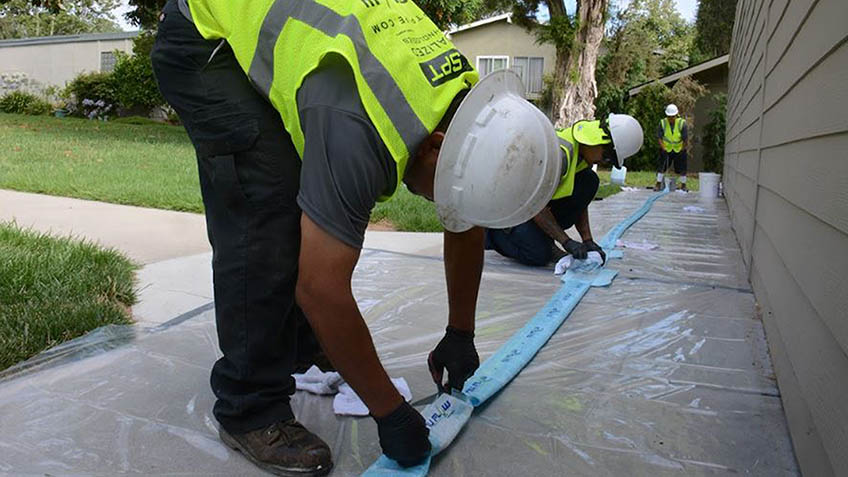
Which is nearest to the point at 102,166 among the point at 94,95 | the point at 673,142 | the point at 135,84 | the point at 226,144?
the point at 226,144

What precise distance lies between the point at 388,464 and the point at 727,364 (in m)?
1.45

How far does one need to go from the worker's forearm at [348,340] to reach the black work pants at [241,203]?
0.32 m

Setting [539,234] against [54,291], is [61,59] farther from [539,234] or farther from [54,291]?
[539,234]

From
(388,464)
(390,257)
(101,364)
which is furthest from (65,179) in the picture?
(388,464)

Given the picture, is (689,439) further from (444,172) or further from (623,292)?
(623,292)

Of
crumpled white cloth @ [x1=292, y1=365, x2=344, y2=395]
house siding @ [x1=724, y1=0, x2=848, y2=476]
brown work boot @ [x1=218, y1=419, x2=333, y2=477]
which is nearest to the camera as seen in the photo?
house siding @ [x1=724, y1=0, x2=848, y2=476]

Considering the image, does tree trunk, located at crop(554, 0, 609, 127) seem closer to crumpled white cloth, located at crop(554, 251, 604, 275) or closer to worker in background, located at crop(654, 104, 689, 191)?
worker in background, located at crop(654, 104, 689, 191)

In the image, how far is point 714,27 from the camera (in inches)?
1093

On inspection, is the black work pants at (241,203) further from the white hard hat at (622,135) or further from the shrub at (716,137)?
the shrub at (716,137)

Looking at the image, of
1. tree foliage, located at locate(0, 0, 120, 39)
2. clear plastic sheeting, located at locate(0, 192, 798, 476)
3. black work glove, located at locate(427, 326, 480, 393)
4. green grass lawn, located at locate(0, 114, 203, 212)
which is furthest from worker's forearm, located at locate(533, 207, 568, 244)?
tree foliage, located at locate(0, 0, 120, 39)

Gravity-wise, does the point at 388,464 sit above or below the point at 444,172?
below

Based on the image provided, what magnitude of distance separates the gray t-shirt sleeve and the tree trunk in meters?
10.9

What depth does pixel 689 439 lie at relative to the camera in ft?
5.89

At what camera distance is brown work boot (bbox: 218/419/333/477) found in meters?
1.57
